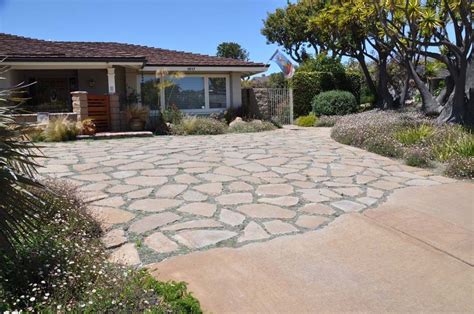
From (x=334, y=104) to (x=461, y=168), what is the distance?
1256 cm

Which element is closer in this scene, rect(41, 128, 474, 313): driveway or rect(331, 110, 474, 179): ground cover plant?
rect(41, 128, 474, 313): driveway

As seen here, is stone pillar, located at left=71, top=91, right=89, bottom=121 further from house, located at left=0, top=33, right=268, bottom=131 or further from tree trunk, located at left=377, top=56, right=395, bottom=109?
tree trunk, located at left=377, top=56, right=395, bottom=109

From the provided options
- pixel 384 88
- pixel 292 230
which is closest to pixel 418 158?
pixel 292 230

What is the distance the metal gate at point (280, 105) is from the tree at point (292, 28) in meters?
9.65

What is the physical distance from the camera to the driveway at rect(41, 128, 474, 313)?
3.06 m

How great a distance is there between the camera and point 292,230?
14.1ft

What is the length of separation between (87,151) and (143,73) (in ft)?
26.2

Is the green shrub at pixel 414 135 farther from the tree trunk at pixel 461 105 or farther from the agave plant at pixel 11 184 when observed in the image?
the agave plant at pixel 11 184

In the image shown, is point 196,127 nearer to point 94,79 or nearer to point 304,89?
point 94,79

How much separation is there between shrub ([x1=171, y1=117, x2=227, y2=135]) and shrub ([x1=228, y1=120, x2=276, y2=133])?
2.41 feet

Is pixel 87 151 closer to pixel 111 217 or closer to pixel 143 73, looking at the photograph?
pixel 111 217

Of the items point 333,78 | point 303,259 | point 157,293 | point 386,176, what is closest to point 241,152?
point 386,176

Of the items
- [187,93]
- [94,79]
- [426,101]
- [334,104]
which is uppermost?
[94,79]

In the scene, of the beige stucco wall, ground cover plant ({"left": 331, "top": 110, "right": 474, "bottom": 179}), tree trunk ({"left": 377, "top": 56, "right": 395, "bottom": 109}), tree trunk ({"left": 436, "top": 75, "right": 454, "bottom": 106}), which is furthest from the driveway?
tree trunk ({"left": 377, "top": 56, "right": 395, "bottom": 109})
